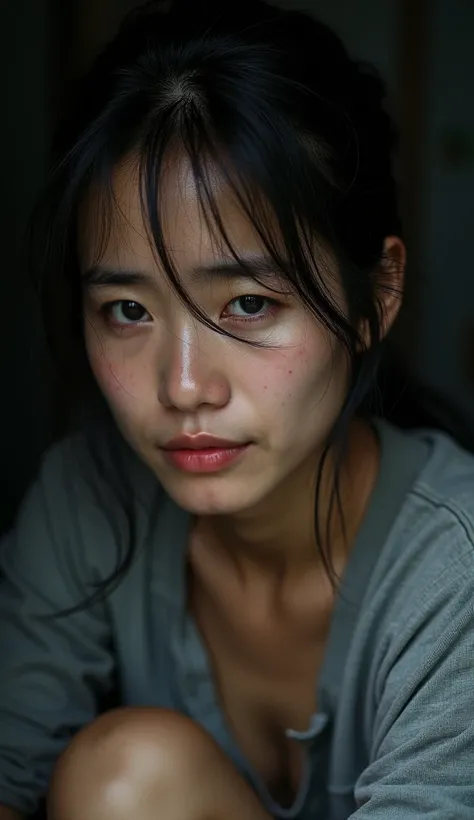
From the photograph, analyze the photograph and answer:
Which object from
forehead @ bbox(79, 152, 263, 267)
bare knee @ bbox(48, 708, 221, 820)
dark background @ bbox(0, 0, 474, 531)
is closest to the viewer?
forehead @ bbox(79, 152, 263, 267)

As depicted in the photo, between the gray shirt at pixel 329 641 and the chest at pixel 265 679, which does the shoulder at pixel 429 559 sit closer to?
the gray shirt at pixel 329 641

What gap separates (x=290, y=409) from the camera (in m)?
1.32

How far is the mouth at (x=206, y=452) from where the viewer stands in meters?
1.31

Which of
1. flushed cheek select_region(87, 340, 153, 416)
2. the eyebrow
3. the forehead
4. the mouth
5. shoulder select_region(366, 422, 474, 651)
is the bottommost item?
shoulder select_region(366, 422, 474, 651)

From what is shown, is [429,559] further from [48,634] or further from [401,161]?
[401,161]

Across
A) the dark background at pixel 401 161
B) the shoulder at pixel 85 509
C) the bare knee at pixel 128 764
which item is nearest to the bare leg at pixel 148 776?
the bare knee at pixel 128 764

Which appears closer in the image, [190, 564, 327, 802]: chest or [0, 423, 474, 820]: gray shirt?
[0, 423, 474, 820]: gray shirt

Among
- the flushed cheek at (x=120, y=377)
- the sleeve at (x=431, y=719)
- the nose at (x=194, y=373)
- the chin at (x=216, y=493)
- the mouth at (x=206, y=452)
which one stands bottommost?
the sleeve at (x=431, y=719)

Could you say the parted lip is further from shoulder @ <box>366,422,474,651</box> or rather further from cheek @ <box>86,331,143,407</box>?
shoulder @ <box>366,422,474,651</box>

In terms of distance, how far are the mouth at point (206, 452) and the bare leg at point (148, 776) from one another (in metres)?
0.31

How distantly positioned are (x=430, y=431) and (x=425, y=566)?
11.3 inches

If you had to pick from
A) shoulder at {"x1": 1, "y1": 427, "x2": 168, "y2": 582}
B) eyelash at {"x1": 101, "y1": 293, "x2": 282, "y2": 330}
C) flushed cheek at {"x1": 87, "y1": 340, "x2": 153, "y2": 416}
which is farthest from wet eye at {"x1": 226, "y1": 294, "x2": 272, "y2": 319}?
shoulder at {"x1": 1, "y1": 427, "x2": 168, "y2": 582}

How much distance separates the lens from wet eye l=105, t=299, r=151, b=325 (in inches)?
53.0

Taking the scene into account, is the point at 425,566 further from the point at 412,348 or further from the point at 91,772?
the point at 412,348
